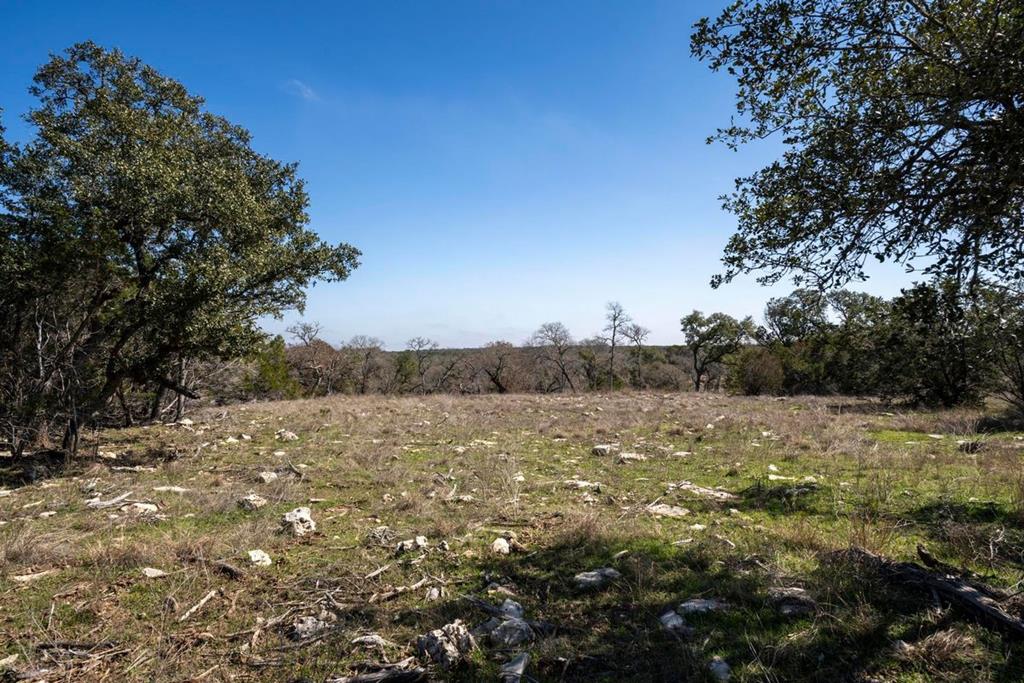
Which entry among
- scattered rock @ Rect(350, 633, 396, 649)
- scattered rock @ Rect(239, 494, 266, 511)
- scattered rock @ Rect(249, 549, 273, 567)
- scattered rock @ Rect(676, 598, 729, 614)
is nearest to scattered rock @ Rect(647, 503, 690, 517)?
scattered rock @ Rect(676, 598, 729, 614)

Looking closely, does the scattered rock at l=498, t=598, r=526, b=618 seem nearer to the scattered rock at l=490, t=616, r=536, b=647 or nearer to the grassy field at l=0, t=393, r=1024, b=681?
the grassy field at l=0, t=393, r=1024, b=681

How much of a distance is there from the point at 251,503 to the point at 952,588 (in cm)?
726

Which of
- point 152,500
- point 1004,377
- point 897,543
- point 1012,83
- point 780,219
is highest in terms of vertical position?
point 1012,83

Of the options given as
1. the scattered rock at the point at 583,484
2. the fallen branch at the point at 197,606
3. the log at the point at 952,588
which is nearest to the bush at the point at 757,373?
the scattered rock at the point at 583,484

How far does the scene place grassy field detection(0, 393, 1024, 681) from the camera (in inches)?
126

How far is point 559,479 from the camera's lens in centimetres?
801

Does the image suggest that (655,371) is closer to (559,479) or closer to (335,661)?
(559,479)

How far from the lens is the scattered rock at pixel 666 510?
19.9 feet

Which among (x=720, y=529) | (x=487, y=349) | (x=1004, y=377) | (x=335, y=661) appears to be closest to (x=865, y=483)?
(x=720, y=529)

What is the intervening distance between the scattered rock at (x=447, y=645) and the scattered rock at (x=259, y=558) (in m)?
2.20

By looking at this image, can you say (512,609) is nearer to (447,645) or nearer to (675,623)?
A: (447,645)

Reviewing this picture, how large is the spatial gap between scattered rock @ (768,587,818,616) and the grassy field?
53 mm

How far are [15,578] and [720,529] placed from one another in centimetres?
679

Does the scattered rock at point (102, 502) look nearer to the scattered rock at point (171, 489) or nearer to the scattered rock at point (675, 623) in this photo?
the scattered rock at point (171, 489)
